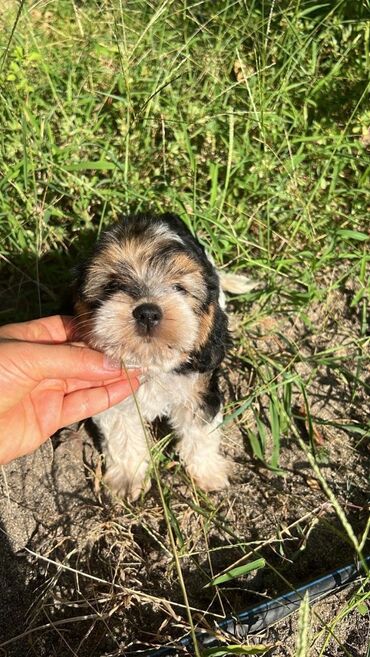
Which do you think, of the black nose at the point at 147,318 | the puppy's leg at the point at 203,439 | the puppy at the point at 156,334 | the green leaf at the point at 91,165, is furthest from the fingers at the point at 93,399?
the green leaf at the point at 91,165

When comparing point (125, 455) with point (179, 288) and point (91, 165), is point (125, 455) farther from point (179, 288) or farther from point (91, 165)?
point (91, 165)

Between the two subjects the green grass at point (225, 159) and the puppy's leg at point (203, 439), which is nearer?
the puppy's leg at point (203, 439)

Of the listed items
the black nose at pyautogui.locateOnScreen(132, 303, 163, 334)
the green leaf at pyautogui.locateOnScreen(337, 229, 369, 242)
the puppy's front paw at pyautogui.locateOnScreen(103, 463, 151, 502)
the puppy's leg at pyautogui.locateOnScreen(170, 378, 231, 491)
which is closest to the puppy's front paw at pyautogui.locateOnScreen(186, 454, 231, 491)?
the puppy's leg at pyautogui.locateOnScreen(170, 378, 231, 491)

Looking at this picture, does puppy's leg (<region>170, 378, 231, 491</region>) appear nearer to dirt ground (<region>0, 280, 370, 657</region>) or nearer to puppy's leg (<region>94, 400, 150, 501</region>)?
dirt ground (<region>0, 280, 370, 657</region>)

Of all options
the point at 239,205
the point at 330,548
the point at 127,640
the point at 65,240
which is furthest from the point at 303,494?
the point at 65,240

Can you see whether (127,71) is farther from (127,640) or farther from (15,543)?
(127,640)

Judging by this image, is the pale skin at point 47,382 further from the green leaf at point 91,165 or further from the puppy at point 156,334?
the green leaf at point 91,165
